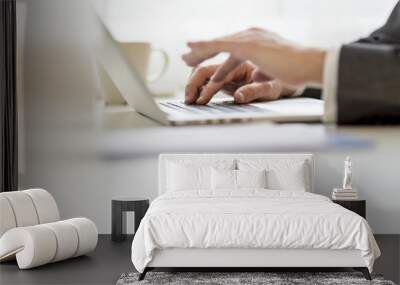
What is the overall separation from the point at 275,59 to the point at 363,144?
124 centimetres

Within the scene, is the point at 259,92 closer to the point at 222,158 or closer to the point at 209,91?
the point at 209,91

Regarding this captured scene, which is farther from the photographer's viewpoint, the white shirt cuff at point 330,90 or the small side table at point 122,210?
the white shirt cuff at point 330,90

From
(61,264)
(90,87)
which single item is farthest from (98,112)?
(61,264)

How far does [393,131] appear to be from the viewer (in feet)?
26.0

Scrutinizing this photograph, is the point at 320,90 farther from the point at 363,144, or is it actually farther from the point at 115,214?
the point at 115,214

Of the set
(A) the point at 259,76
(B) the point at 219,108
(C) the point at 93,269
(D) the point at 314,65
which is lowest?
(C) the point at 93,269

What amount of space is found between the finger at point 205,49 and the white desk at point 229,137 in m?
0.71

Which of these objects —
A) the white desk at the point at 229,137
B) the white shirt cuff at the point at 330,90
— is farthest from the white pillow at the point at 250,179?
the white shirt cuff at the point at 330,90

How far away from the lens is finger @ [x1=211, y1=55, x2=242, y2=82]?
7988 mm

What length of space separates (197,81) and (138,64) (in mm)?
631

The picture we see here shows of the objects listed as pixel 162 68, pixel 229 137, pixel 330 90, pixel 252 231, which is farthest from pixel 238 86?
pixel 252 231

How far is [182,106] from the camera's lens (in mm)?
8031

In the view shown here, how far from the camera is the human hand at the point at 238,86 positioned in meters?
7.94

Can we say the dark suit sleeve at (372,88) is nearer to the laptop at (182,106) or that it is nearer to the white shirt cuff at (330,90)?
the white shirt cuff at (330,90)
